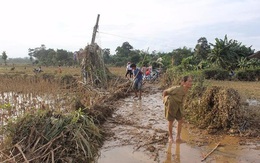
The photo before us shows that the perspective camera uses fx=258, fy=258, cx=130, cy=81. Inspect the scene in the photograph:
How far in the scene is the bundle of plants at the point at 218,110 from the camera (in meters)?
5.73

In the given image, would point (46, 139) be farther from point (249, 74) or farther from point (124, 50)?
point (124, 50)

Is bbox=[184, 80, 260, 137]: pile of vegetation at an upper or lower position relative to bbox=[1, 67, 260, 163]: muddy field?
upper

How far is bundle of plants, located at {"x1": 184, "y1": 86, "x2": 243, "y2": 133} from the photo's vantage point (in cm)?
573

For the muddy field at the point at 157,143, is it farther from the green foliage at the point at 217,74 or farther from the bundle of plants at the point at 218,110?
the green foliage at the point at 217,74

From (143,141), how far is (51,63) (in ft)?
119

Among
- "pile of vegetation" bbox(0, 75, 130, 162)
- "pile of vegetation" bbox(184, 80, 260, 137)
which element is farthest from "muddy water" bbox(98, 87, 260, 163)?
"pile of vegetation" bbox(0, 75, 130, 162)

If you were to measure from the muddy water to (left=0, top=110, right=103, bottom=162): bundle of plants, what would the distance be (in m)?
0.83

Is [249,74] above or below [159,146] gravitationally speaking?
above

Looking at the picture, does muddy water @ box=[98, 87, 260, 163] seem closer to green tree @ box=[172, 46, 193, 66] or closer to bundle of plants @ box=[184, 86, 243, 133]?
bundle of plants @ box=[184, 86, 243, 133]

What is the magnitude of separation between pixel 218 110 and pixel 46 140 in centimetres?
393

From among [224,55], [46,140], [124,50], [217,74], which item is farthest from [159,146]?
[124,50]

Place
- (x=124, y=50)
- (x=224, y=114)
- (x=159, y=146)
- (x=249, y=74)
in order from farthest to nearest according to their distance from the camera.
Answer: (x=124, y=50)
(x=249, y=74)
(x=224, y=114)
(x=159, y=146)

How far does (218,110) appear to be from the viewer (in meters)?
5.91

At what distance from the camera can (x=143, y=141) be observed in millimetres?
5215
